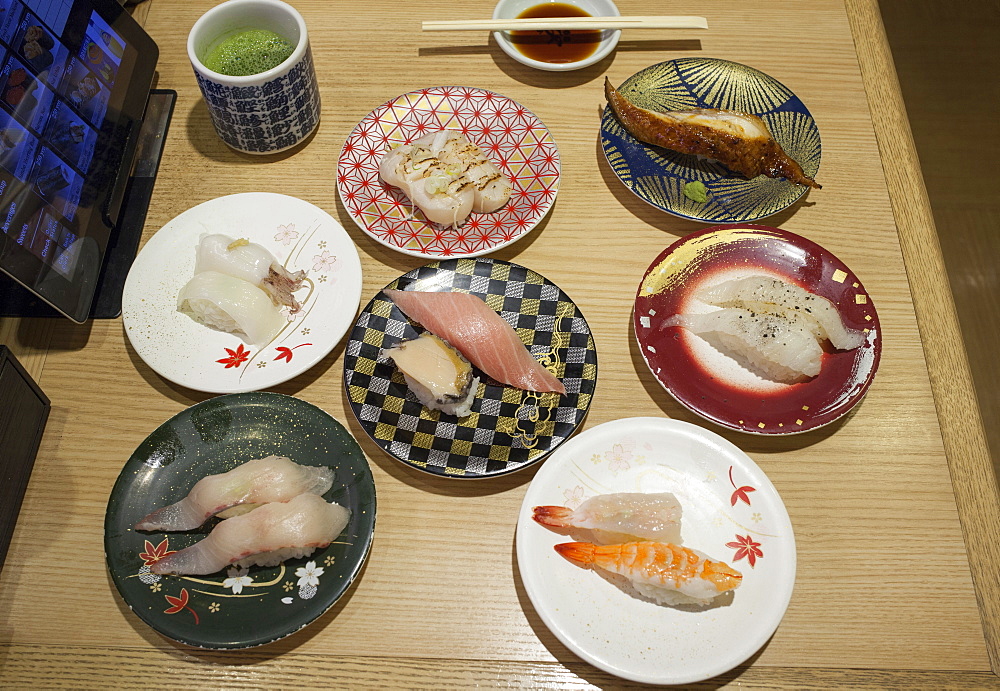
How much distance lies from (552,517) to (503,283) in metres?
0.46

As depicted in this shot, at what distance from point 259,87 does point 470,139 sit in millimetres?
441

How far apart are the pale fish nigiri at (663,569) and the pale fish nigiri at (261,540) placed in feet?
1.24

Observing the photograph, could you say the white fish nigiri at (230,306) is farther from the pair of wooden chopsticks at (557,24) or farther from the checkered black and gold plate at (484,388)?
the pair of wooden chopsticks at (557,24)

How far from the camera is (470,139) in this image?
62.2 inches

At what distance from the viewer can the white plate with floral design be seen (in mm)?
1281

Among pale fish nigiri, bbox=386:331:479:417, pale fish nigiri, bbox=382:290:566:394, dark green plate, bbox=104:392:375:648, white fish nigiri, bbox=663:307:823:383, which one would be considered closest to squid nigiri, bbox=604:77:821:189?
white fish nigiri, bbox=663:307:823:383

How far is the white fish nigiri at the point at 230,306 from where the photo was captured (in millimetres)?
1295

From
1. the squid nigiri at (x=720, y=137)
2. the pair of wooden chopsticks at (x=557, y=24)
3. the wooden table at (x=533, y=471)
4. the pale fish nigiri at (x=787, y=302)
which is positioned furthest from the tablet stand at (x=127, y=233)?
the pale fish nigiri at (x=787, y=302)

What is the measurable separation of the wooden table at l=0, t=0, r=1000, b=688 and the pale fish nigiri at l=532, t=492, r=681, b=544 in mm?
109

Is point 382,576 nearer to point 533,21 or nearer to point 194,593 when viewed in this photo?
point 194,593

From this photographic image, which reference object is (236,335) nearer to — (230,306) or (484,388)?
(230,306)

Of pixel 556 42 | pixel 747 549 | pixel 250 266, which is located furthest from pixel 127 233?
pixel 747 549

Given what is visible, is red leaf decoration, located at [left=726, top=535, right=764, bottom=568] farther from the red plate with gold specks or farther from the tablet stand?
the tablet stand

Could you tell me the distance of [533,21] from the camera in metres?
1.69
